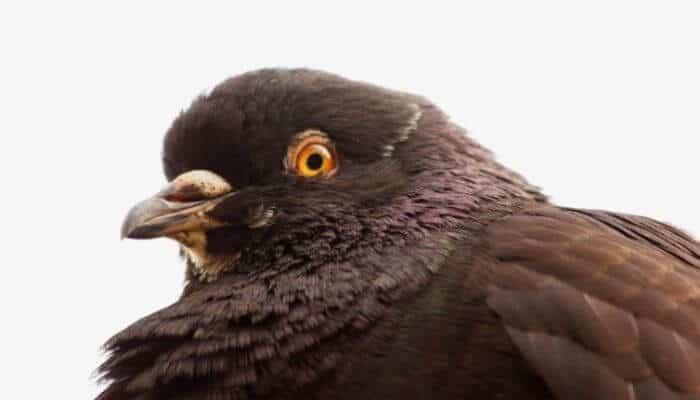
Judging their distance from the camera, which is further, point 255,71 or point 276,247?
point 255,71

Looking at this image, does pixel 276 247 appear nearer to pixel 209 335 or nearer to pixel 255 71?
pixel 209 335

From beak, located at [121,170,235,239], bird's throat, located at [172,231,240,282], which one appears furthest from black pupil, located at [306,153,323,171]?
bird's throat, located at [172,231,240,282]

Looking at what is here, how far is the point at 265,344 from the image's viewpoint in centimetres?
577

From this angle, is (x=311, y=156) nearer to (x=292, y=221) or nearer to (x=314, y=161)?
(x=314, y=161)

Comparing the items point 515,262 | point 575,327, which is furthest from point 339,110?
point 575,327

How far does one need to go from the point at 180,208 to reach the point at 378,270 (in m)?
1.12

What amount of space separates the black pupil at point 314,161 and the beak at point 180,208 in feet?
1.40

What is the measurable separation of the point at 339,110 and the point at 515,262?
144 centimetres

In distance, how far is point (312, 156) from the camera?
21.8 ft

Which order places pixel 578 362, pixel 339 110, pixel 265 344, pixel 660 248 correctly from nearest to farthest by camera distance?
pixel 578 362 < pixel 265 344 < pixel 660 248 < pixel 339 110

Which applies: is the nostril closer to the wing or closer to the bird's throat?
the bird's throat

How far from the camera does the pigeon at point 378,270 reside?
18.0 feet

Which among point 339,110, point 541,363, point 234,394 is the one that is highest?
point 339,110

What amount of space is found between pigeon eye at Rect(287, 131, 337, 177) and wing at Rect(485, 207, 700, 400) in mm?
1024
